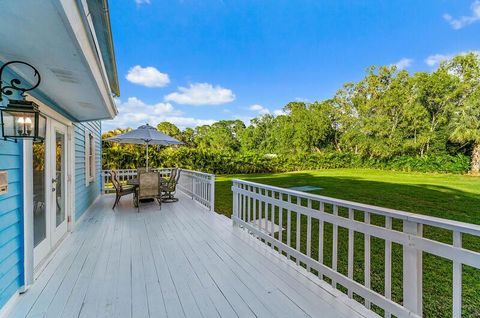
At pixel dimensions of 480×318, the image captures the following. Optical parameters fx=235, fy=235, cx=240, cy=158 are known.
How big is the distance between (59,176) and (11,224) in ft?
6.00

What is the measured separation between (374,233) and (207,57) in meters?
14.8

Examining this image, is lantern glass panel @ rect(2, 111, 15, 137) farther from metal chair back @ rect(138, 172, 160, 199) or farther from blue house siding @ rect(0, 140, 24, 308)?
metal chair back @ rect(138, 172, 160, 199)

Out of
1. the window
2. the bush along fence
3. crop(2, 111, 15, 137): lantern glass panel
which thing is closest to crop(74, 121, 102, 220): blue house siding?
the window

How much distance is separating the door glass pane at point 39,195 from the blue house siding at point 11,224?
479mm

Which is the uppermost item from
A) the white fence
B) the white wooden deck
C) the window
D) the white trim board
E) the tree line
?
the tree line

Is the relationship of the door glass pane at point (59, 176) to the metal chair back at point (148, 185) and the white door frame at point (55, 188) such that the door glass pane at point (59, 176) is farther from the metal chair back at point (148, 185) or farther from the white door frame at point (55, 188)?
the metal chair back at point (148, 185)

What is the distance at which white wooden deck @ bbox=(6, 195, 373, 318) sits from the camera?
203 centimetres

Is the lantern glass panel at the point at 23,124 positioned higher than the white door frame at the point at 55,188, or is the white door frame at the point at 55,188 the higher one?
the lantern glass panel at the point at 23,124

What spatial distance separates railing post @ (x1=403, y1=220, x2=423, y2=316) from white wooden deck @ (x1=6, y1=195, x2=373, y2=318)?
0.46 meters

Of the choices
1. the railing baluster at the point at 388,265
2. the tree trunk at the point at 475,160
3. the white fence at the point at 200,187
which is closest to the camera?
the railing baluster at the point at 388,265

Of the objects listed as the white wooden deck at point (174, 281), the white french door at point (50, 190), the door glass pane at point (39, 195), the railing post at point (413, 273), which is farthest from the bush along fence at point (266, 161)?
the railing post at point (413, 273)

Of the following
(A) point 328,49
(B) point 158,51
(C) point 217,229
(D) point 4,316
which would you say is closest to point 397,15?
(A) point 328,49

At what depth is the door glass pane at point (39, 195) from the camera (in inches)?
108

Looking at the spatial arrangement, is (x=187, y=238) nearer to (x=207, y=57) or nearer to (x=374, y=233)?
(x=374, y=233)
